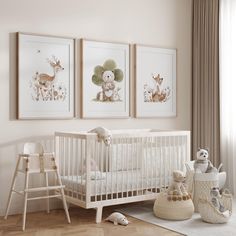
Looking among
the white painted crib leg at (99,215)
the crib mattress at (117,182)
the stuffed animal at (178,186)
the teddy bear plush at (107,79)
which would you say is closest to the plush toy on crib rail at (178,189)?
the stuffed animal at (178,186)

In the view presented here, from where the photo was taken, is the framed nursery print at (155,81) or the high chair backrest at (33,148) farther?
the framed nursery print at (155,81)

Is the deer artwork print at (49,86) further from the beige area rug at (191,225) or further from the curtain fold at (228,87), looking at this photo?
the curtain fold at (228,87)

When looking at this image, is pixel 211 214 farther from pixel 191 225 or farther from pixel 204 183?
pixel 204 183

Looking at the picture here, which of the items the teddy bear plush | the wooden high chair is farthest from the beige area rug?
the teddy bear plush

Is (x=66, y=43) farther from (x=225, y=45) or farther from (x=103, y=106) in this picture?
(x=225, y=45)

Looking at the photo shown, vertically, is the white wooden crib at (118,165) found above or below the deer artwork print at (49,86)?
below

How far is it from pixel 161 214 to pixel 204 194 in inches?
18.7

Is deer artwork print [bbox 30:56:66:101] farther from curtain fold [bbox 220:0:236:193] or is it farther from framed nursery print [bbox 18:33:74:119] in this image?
curtain fold [bbox 220:0:236:193]

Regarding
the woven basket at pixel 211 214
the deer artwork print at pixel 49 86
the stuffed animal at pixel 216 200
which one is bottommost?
the woven basket at pixel 211 214

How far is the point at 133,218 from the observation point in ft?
13.3

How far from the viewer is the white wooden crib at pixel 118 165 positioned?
3.98 metres

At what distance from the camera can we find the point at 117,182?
161 inches

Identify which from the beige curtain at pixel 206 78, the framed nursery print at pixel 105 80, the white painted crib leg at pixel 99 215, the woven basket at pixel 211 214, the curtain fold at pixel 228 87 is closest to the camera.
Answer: the woven basket at pixel 211 214

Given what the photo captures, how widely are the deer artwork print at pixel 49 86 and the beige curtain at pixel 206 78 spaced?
172cm
